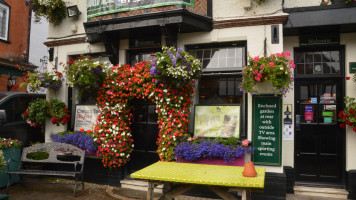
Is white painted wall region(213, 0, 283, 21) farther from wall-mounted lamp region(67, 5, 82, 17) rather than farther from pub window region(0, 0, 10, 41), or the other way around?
pub window region(0, 0, 10, 41)

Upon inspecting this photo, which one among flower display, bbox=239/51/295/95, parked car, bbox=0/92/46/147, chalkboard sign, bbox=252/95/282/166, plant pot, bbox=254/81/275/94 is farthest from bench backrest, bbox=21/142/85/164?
plant pot, bbox=254/81/275/94

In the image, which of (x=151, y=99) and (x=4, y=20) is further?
(x=4, y=20)

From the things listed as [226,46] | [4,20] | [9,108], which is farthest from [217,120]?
[4,20]

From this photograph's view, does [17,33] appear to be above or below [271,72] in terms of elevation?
above

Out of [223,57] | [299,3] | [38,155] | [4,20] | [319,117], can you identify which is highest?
[4,20]

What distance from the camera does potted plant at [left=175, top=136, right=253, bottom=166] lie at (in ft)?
17.7

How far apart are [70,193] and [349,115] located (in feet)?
20.0

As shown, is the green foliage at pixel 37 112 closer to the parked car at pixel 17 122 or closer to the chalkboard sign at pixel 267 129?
the parked car at pixel 17 122

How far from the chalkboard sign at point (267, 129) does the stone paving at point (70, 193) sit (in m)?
1.00

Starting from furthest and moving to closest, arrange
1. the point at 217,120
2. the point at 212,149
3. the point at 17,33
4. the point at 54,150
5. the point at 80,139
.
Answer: the point at 17,33, the point at 80,139, the point at 54,150, the point at 217,120, the point at 212,149

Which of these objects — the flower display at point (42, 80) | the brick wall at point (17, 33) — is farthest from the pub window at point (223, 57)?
the brick wall at point (17, 33)

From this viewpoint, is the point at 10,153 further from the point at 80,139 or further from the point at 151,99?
the point at 151,99

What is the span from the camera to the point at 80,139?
6723 mm

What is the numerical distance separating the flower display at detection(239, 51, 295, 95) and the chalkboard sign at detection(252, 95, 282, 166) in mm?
319
